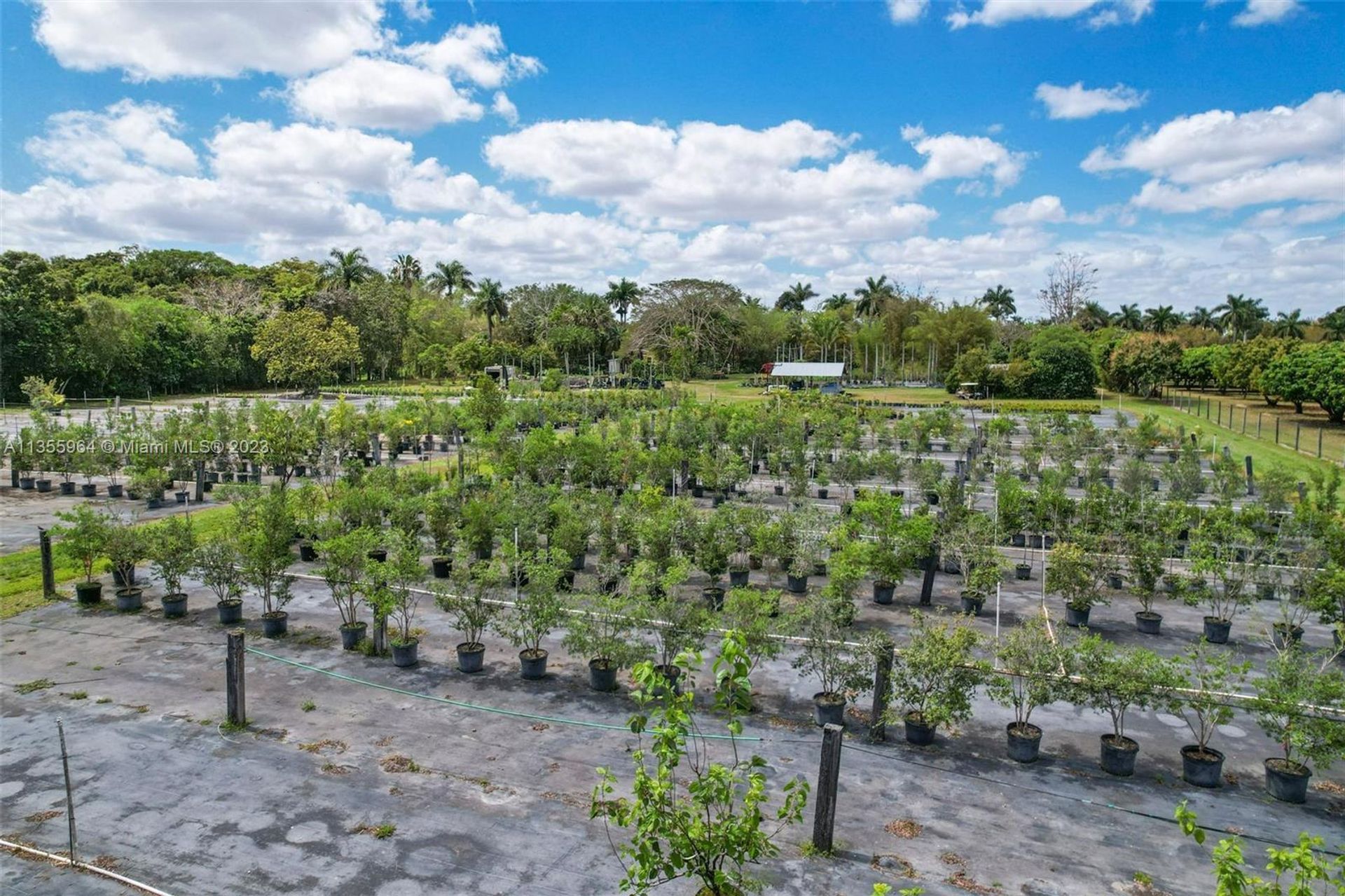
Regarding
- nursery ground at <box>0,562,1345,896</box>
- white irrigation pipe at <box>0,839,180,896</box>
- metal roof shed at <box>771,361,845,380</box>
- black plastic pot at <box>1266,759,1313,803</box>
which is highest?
metal roof shed at <box>771,361,845,380</box>

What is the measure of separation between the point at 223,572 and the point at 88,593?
3.17 meters

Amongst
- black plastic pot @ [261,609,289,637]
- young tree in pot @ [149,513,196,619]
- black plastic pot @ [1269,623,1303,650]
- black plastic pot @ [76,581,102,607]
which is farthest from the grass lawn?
black plastic pot @ [1269,623,1303,650]

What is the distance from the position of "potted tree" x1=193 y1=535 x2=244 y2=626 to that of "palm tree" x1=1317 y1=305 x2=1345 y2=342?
85.7m

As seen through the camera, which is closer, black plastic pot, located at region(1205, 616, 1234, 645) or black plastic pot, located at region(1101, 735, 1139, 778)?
black plastic pot, located at region(1101, 735, 1139, 778)

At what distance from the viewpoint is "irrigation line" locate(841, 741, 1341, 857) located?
299 inches

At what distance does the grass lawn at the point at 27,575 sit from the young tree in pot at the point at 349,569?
3.96 meters

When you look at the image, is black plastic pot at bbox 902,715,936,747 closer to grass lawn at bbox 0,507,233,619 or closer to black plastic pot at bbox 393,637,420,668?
black plastic pot at bbox 393,637,420,668

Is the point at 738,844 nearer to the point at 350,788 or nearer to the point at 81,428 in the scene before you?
the point at 350,788

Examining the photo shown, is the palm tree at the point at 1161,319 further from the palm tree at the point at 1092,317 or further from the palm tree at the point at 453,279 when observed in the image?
the palm tree at the point at 453,279

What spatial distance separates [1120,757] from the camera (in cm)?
869

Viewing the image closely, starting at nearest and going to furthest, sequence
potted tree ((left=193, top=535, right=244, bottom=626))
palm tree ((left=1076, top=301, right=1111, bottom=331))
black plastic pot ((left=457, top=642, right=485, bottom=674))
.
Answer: black plastic pot ((left=457, top=642, right=485, bottom=674)), potted tree ((left=193, top=535, right=244, bottom=626)), palm tree ((left=1076, top=301, right=1111, bottom=331))

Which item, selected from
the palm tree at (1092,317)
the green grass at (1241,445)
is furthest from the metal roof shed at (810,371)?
the palm tree at (1092,317)

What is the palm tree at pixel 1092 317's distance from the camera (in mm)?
93688

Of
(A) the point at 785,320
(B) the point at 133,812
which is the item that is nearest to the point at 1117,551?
(B) the point at 133,812
